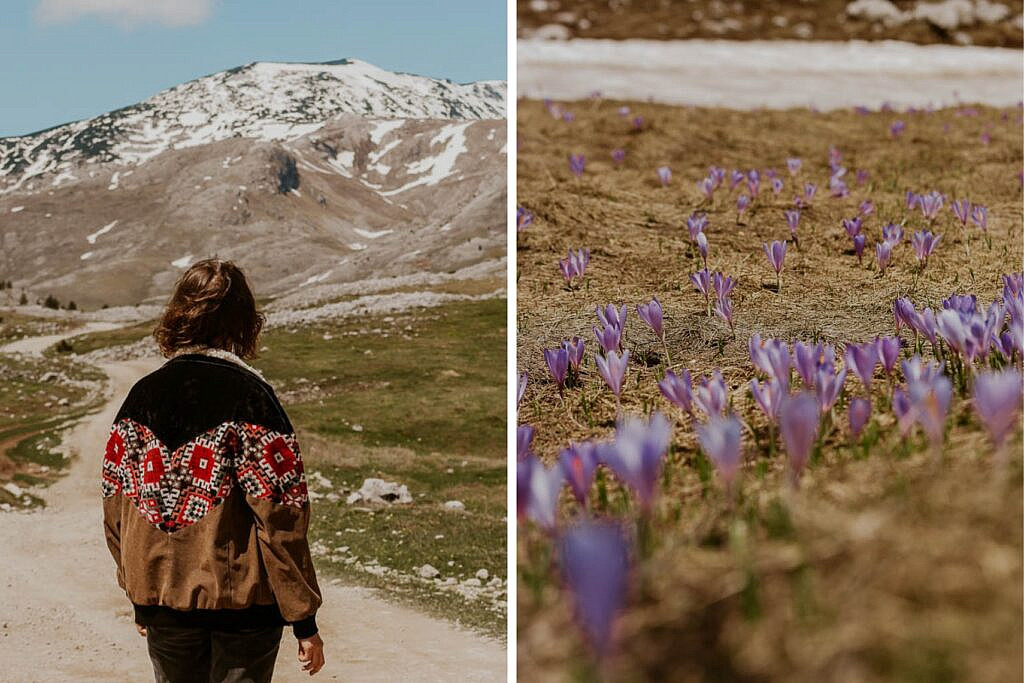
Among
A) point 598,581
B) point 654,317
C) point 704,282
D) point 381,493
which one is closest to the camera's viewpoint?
point 598,581

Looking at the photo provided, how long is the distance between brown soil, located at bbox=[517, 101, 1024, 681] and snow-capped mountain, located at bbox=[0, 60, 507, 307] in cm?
453

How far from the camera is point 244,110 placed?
8094mm

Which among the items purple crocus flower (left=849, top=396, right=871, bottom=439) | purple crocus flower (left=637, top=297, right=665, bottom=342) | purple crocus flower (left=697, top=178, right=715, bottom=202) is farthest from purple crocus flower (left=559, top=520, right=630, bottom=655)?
purple crocus flower (left=697, top=178, right=715, bottom=202)

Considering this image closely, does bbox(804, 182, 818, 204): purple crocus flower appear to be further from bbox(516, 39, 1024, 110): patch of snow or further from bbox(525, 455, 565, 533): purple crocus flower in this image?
bbox(525, 455, 565, 533): purple crocus flower

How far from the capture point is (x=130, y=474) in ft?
5.64

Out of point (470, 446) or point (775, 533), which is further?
point (470, 446)

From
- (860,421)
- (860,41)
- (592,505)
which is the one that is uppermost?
(860,41)

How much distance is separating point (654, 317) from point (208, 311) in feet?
2.77

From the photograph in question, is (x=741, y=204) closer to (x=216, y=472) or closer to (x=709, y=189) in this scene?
(x=709, y=189)

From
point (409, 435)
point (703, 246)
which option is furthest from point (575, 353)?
point (409, 435)

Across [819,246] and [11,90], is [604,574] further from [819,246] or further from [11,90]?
[11,90]

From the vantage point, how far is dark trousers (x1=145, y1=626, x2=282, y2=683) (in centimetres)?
172

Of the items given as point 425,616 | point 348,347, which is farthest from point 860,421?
point 348,347

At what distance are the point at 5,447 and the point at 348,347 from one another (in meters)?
3.83
